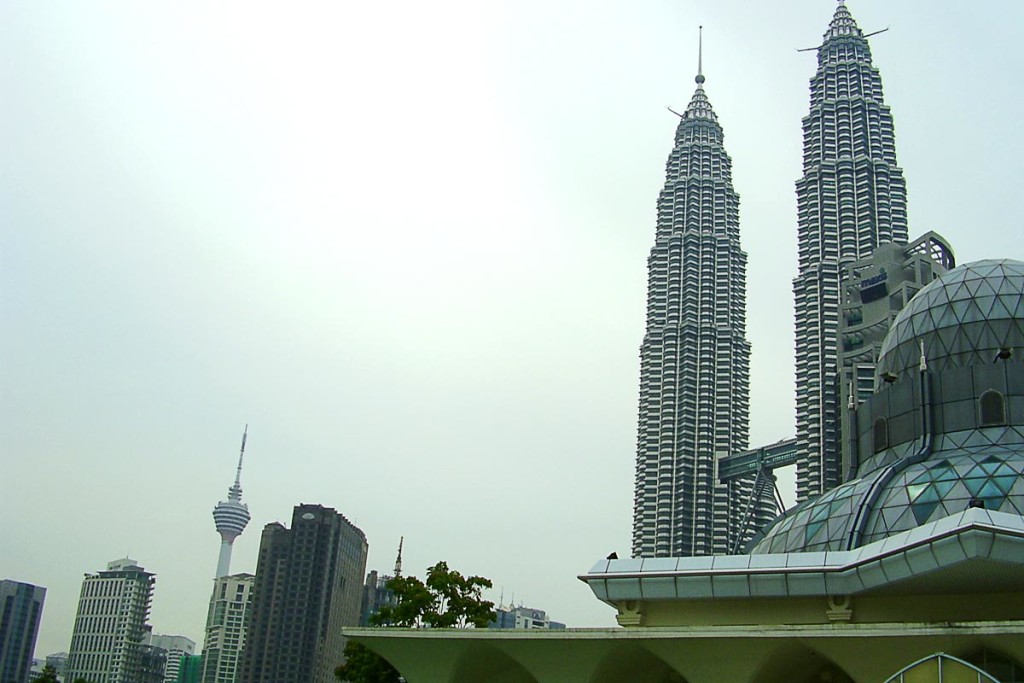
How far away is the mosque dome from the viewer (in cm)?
3891

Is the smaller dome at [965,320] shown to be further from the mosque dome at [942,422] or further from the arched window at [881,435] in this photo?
the arched window at [881,435]

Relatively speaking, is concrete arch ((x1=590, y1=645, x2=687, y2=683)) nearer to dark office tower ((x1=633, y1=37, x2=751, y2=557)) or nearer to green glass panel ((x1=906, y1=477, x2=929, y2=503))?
green glass panel ((x1=906, y1=477, x2=929, y2=503))

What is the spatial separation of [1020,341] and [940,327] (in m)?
3.35

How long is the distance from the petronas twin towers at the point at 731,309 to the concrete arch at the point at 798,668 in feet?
282

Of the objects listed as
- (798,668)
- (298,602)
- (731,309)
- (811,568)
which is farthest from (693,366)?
(811,568)

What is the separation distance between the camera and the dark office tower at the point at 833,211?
407 ft

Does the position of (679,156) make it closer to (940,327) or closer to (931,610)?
(940,327)

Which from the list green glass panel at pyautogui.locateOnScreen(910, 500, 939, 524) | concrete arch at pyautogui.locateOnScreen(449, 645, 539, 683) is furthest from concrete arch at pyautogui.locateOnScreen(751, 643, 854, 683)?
concrete arch at pyautogui.locateOnScreen(449, 645, 539, 683)

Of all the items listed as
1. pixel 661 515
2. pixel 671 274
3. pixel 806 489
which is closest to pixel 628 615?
pixel 806 489

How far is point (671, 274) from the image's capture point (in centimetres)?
15675

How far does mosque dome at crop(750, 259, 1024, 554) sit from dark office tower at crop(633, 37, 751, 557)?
3642 inches

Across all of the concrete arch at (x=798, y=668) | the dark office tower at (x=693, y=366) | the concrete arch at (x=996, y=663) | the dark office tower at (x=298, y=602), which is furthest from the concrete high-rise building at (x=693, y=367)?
the concrete arch at (x=996, y=663)

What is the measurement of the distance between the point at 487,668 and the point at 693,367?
108m

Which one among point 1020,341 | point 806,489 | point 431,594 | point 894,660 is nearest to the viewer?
point 894,660
